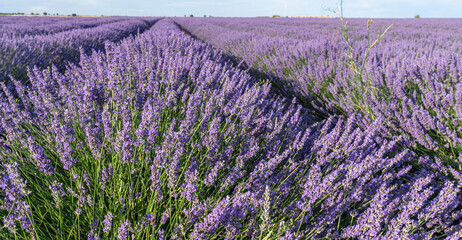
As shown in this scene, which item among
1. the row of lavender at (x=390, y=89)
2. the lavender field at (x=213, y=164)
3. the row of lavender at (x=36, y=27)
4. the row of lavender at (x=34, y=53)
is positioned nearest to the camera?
the lavender field at (x=213, y=164)

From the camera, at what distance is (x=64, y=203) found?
3.93ft

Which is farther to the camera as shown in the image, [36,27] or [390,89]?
[36,27]

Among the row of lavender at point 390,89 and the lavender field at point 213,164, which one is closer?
the lavender field at point 213,164

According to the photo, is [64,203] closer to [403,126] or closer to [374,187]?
[374,187]

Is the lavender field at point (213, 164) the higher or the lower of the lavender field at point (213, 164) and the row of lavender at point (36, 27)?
the lower

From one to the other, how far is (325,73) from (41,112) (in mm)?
3192

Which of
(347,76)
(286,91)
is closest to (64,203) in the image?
(347,76)

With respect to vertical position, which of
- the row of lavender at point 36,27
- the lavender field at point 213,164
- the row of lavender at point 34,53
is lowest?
the lavender field at point 213,164

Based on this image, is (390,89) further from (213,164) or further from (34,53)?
(34,53)

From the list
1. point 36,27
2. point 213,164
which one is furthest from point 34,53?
point 36,27

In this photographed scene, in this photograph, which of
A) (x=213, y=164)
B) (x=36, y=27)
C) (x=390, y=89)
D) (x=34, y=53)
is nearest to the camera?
(x=213, y=164)

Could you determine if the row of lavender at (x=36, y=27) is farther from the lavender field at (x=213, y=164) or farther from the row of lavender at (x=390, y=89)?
the row of lavender at (x=390, y=89)

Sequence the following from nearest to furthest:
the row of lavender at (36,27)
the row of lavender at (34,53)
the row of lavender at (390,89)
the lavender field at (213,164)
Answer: the lavender field at (213,164), the row of lavender at (390,89), the row of lavender at (34,53), the row of lavender at (36,27)

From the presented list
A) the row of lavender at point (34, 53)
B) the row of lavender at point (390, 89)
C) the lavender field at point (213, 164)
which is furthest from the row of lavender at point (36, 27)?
the row of lavender at point (390, 89)
